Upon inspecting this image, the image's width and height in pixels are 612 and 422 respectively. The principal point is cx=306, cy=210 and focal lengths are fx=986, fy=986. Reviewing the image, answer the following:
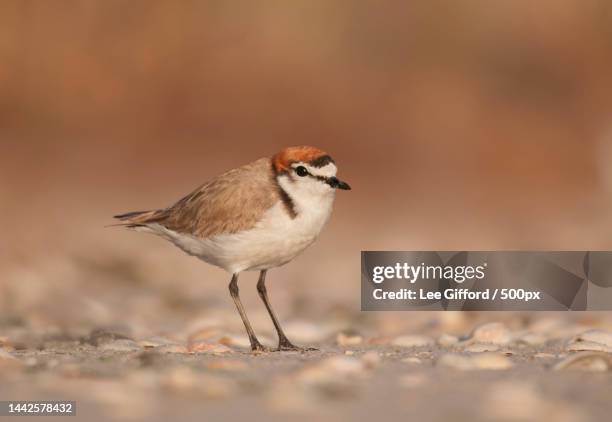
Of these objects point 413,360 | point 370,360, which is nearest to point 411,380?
point 370,360

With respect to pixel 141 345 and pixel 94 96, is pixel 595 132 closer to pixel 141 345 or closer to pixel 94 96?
pixel 94 96

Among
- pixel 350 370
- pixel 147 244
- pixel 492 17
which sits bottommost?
pixel 350 370

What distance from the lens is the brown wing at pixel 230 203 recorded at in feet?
18.9

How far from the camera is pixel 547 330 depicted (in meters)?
6.75

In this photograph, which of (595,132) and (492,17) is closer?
(595,132)

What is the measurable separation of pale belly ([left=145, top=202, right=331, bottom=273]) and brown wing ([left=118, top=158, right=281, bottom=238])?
0.06 meters

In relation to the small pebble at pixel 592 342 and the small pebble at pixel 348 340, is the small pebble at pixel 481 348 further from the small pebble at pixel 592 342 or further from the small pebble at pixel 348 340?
the small pebble at pixel 348 340

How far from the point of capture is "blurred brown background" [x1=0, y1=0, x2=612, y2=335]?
1450 cm

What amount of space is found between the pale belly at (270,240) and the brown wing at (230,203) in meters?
0.06

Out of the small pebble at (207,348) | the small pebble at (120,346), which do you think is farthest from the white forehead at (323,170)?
the small pebble at (120,346)

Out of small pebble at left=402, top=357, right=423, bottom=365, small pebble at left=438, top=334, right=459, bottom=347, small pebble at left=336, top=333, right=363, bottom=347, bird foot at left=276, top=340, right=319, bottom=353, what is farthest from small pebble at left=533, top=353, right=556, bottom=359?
small pebble at left=336, top=333, right=363, bottom=347

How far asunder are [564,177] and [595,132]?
150cm

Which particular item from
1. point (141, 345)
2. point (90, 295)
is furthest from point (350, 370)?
point (90, 295)

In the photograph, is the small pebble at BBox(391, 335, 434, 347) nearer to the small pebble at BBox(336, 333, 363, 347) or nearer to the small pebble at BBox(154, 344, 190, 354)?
the small pebble at BBox(336, 333, 363, 347)
